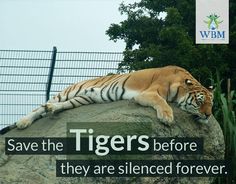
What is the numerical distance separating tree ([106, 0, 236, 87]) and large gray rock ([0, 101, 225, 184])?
3765 mm

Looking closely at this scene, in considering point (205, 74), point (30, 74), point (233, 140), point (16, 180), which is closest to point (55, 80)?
point (30, 74)

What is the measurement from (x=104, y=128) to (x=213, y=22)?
4.50 metres

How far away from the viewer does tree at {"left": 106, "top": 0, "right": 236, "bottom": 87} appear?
11852 mm

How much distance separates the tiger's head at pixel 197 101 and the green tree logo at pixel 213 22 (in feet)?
11.1

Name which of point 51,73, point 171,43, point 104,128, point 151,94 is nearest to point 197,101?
point 151,94

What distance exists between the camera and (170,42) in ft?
43.1

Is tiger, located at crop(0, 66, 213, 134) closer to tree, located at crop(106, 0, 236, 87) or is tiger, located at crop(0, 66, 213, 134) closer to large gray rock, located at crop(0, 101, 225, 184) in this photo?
large gray rock, located at crop(0, 101, 225, 184)

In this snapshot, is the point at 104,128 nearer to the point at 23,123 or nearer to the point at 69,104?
the point at 69,104

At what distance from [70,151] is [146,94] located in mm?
1049

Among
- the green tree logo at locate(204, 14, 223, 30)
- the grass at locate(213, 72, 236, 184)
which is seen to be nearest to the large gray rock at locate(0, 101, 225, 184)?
the grass at locate(213, 72, 236, 184)

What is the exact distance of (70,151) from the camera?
621cm

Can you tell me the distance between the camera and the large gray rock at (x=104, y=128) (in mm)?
6027

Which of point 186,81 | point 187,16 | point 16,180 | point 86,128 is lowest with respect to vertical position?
point 16,180

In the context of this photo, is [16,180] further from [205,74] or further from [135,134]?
[205,74]
